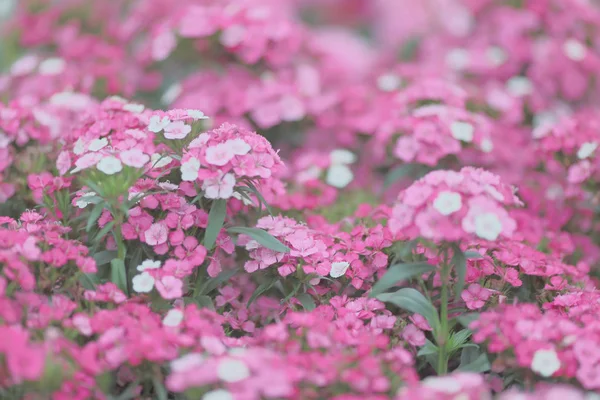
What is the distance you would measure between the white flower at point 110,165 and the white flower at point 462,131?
1254 millimetres

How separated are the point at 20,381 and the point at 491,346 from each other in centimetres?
112

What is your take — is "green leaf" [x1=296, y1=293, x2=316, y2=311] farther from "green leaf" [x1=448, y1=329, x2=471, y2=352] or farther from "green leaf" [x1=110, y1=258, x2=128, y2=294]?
"green leaf" [x1=110, y1=258, x2=128, y2=294]

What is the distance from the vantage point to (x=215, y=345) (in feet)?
5.03

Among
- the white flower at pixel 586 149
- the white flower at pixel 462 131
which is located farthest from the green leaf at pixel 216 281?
the white flower at pixel 586 149

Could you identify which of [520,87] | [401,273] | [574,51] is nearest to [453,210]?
[401,273]

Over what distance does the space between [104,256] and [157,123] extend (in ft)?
1.40

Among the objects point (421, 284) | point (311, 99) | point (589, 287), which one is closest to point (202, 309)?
point (421, 284)

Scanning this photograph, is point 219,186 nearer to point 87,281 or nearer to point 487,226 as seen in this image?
point 87,281

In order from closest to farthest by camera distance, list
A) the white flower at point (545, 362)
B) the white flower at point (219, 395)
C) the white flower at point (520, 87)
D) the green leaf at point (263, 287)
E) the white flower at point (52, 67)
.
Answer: the white flower at point (219, 395) → the white flower at point (545, 362) → the green leaf at point (263, 287) → the white flower at point (52, 67) → the white flower at point (520, 87)

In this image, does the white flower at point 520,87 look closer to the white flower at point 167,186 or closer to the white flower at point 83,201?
the white flower at point 167,186

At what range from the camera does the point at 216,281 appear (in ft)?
6.51

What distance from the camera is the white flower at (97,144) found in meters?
1.90

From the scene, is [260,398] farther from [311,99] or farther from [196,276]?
[311,99]

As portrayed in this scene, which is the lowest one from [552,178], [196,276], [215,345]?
[552,178]
